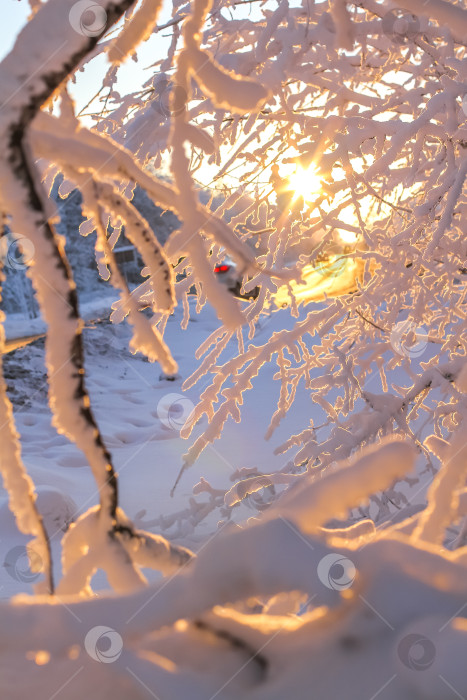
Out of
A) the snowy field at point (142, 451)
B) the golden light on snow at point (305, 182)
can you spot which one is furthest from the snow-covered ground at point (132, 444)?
the golden light on snow at point (305, 182)

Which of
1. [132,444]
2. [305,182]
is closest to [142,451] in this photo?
[132,444]

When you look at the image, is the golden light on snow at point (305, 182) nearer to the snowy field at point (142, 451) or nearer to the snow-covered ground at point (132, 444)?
the snowy field at point (142, 451)

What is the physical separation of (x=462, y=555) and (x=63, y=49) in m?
0.78

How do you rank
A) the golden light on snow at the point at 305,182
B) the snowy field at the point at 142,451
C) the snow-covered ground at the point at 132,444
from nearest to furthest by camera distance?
the golden light on snow at the point at 305,182
the snowy field at the point at 142,451
the snow-covered ground at the point at 132,444

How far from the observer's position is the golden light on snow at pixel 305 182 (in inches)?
98.0

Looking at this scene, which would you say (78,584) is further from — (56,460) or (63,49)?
(56,460)

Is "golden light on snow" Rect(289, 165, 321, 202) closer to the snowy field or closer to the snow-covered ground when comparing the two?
the snowy field

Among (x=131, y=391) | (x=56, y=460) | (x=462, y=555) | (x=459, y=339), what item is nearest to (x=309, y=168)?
(x=459, y=339)

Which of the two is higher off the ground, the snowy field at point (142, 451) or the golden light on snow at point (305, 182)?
the golden light on snow at point (305, 182)

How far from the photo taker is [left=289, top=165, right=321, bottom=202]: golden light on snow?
2490mm

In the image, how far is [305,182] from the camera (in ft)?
8.64

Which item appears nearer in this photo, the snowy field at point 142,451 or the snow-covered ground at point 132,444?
the snowy field at point 142,451

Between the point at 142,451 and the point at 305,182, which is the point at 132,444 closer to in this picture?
the point at 142,451

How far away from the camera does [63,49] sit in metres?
0.66
